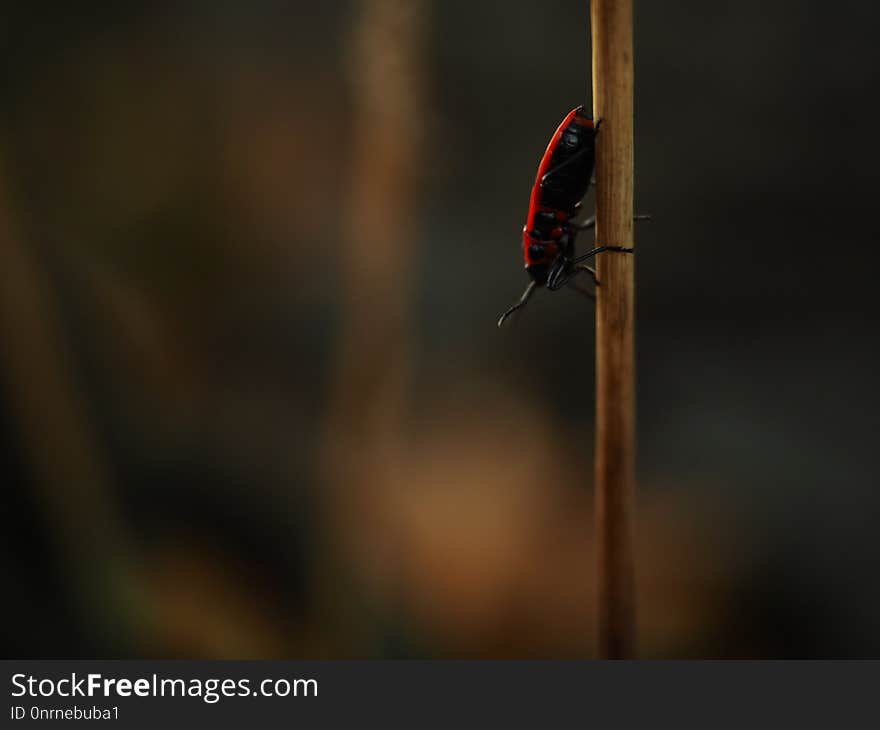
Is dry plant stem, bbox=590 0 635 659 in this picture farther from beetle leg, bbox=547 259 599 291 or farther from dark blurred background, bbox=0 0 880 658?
dark blurred background, bbox=0 0 880 658

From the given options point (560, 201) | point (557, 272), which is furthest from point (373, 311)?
point (560, 201)

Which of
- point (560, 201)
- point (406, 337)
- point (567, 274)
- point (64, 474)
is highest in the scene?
point (560, 201)

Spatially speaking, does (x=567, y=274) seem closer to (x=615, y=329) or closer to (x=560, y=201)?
(x=560, y=201)

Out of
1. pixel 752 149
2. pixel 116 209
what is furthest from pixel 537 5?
pixel 116 209

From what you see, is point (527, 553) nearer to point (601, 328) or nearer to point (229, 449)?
point (229, 449)

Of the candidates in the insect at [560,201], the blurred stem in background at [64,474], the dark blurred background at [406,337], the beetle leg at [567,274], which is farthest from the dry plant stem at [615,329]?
the blurred stem in background at [64,474]
